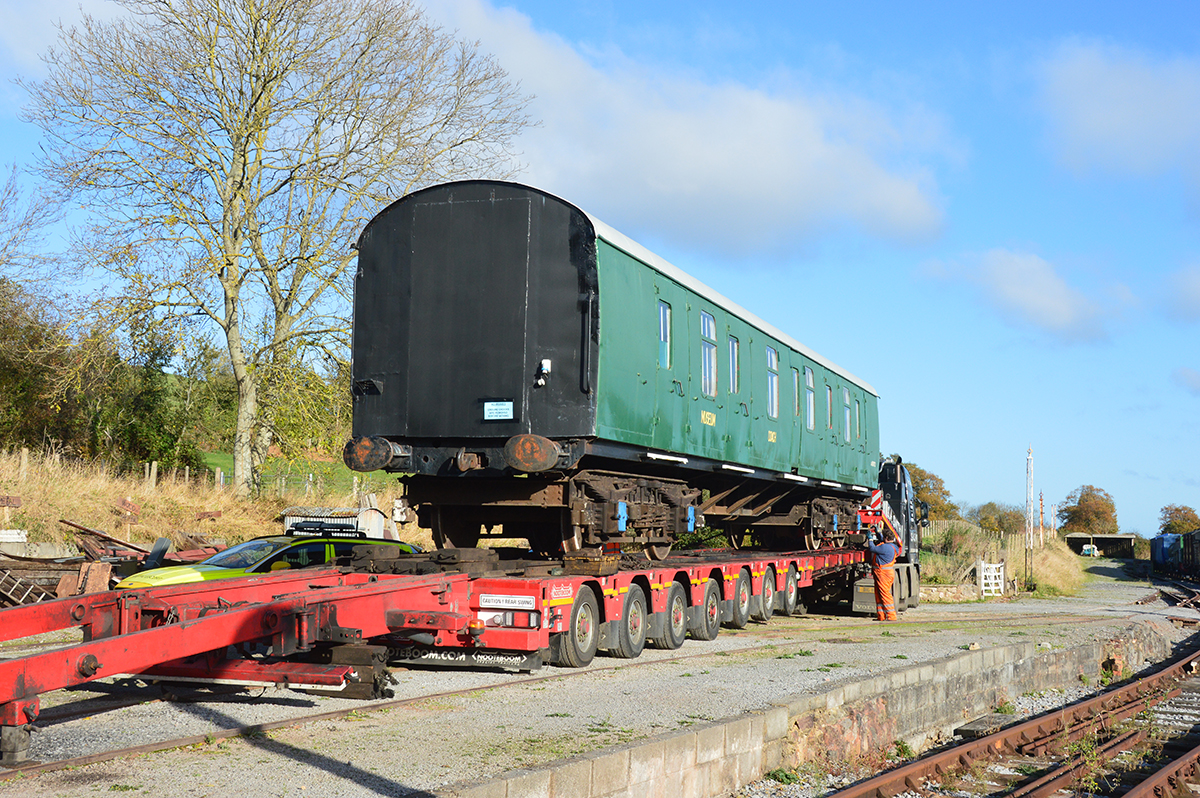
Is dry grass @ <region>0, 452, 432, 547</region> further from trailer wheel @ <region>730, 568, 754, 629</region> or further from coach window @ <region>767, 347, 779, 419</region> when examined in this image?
coach window @ <region>767, 347, 779, 419</region>

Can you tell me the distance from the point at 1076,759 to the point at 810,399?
28.3ft

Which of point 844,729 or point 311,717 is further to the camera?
point 844,729

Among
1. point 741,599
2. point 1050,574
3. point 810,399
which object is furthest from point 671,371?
point 1050,574

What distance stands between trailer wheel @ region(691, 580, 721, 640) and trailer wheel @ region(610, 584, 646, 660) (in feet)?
5.78

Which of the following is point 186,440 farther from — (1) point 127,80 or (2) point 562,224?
(2) point 562,224

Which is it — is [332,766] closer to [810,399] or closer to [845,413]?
[810,399]

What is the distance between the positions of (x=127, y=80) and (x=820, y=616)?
18407mm

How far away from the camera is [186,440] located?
28469 mm

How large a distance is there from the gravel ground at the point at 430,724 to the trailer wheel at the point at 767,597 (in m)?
3.42

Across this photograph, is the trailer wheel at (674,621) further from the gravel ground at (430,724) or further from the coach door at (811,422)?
the coach door at (811,422)

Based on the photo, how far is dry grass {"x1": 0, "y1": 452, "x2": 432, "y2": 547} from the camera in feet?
59.2

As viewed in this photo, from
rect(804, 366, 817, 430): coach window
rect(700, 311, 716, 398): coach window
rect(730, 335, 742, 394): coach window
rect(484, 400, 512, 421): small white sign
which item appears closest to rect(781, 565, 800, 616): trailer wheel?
rect(804, 366, 817, 430): coach window

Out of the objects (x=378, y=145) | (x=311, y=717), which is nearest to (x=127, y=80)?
(x=378, y=145)

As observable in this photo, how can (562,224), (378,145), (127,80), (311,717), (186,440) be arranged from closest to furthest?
(311,717)
(562,224)
(127,80)
(378,145)
(186,440)
